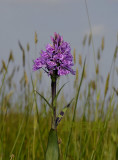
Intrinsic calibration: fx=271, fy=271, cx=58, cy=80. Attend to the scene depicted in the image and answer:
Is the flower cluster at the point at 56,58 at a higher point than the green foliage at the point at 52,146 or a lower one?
higher

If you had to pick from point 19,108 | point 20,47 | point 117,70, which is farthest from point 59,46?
point 19,108

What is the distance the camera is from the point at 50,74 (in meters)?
1.23

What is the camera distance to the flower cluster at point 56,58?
125cm

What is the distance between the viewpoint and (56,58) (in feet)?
4.14

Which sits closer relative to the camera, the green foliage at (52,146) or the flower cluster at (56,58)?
the green foliage at (52,146)

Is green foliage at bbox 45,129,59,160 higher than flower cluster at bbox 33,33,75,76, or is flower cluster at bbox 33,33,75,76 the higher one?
flower cluster at bbox 33,33,75,76

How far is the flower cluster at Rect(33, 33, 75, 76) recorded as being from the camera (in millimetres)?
1248

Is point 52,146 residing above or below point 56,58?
below

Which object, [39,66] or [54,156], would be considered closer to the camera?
[54,156]

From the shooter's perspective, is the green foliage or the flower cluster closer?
the green foliage

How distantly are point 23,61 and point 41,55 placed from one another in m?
1.01

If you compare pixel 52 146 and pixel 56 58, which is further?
pixel 56 58

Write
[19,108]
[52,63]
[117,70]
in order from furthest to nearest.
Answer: [19,108] → [117,70] → [52,63]

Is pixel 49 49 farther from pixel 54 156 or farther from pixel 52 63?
pixel 54 156
